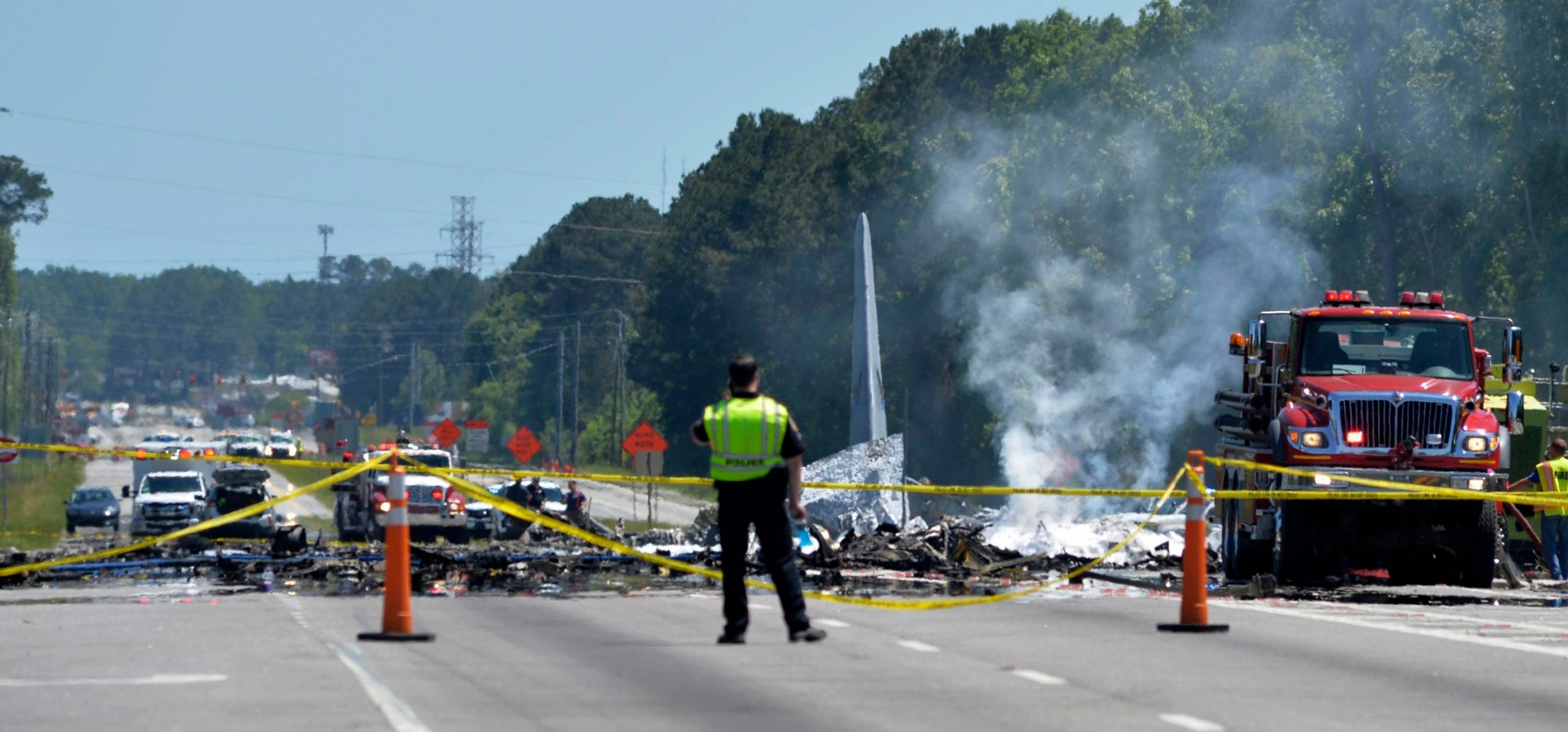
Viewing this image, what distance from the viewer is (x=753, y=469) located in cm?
1198

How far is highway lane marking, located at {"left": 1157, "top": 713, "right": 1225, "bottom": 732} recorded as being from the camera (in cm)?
891

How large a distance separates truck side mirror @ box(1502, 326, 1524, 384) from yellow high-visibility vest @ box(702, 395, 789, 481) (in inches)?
454

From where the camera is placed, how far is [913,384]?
3428 inches

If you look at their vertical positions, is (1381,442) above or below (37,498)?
above

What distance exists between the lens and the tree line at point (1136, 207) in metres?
53.8

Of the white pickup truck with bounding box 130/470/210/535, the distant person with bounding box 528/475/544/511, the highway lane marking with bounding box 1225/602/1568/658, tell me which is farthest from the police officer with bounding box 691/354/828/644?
the white pickup truck with bounding box 130/470/210/535

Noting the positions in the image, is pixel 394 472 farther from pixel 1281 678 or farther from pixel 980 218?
pixel 980 218

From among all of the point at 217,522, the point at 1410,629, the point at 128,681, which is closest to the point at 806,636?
the point at 128,681

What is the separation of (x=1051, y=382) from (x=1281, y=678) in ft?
179

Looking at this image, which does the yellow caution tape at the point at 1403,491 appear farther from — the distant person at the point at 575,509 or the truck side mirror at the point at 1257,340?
the distant person at the point at 575,509

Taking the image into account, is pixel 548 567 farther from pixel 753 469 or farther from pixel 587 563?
pixel 753 469

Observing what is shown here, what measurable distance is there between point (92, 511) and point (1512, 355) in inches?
1703

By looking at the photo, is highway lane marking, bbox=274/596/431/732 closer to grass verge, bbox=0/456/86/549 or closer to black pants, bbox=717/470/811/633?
black pants, bbox=717/470/811/633

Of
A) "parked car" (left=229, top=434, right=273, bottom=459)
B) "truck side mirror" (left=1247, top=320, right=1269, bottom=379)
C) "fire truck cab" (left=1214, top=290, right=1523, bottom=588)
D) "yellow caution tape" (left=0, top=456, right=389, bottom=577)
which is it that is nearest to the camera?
"yellow caution tape" (left=0, top=456, right=389, bottom=577)
